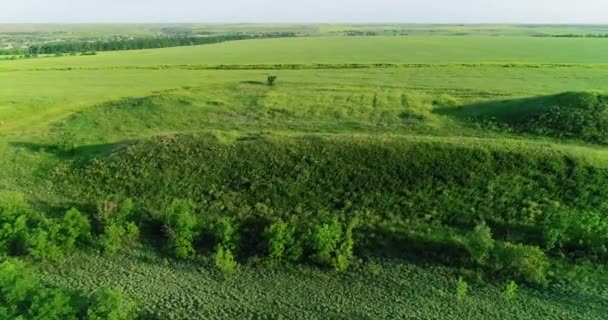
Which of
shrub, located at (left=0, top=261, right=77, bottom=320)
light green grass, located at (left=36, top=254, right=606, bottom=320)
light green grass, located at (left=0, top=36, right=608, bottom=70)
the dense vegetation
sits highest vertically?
light green grass, located at (left=0, top=36, right=608, bottom=70)

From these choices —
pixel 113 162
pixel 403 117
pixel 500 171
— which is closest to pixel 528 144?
pixel 500 171

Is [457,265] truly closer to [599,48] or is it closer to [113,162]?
[113,162]

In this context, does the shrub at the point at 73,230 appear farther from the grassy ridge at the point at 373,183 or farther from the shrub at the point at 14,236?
the grassy ridge at the point at 373,183

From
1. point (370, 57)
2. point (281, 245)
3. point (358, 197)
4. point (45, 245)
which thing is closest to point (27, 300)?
point (45, 245)

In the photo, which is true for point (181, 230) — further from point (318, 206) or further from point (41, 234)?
point (318, 206)

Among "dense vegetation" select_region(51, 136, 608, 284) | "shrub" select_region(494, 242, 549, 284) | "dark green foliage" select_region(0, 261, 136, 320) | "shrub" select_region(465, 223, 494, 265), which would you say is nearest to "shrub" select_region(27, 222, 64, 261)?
"dark green foliage" select_region(0, 261, 136, 320)

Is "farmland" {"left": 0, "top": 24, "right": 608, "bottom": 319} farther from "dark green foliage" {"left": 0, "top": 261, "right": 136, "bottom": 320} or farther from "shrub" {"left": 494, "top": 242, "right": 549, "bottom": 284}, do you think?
"dark green foliage" {"left": 0, "top": 261, "right": 136, "bottom": 320}

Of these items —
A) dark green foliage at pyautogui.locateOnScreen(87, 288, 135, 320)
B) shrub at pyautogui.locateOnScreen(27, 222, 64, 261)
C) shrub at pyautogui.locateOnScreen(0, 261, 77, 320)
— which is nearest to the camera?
shrub at pyautogui.locateOnScreen(0, 261, 77, 320)
